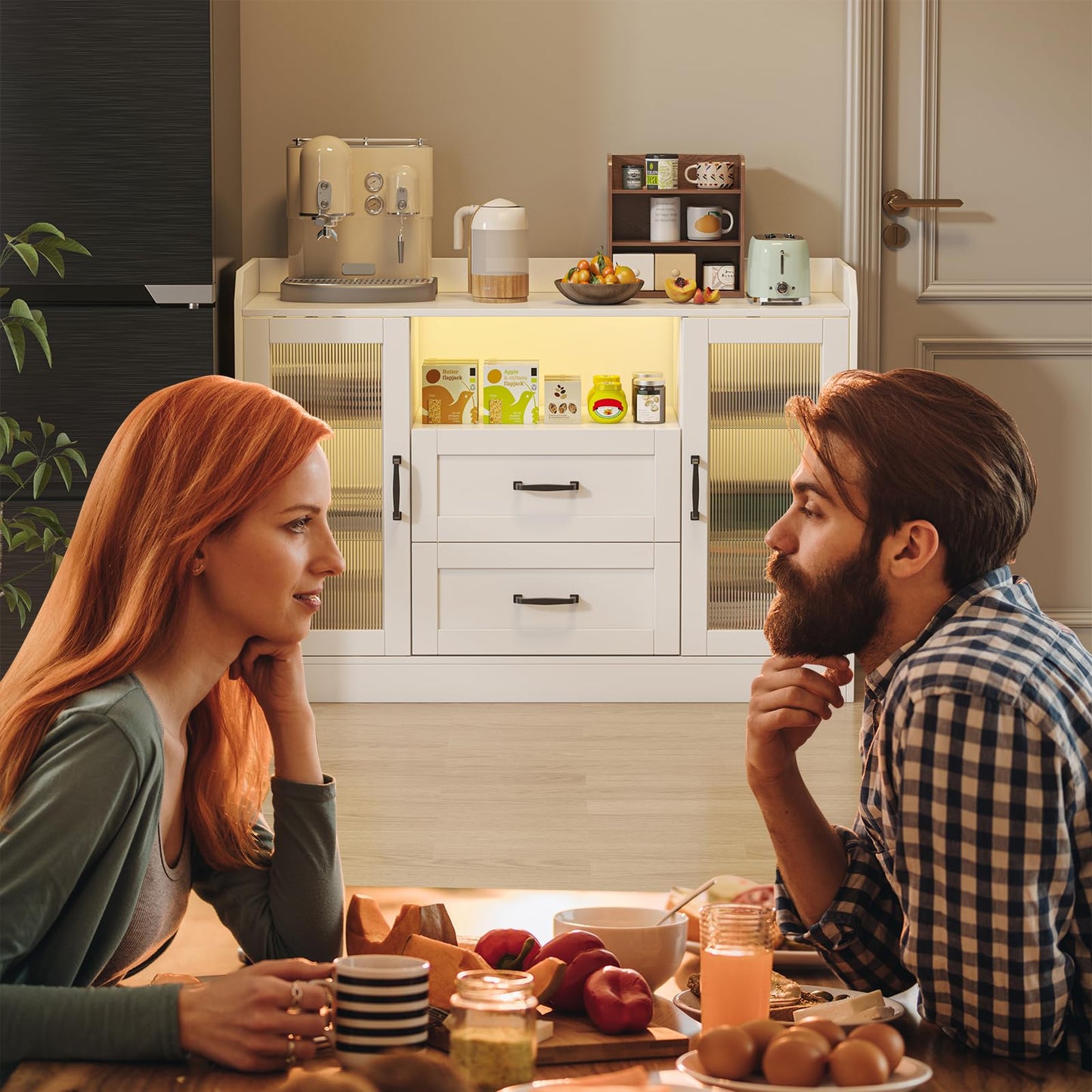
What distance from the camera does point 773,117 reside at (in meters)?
4.67

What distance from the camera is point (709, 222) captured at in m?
4.59

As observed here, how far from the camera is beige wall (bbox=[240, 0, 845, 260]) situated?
462cm

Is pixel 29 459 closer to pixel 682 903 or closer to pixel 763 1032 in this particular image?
pixel 682 903

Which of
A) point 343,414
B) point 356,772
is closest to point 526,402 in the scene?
point 343,414

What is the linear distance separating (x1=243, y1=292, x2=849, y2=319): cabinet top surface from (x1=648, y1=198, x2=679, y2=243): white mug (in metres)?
0.32

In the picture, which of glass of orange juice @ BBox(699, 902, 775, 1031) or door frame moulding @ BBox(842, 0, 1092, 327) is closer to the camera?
glass of orange juice @ BBox(699, 902, 775, 1031)

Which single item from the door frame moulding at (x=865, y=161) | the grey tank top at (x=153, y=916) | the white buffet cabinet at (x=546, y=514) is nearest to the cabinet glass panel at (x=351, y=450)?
the white buffet cabinet at (x=546, y=514)

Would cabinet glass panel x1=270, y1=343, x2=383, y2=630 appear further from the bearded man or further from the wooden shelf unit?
the bearded man

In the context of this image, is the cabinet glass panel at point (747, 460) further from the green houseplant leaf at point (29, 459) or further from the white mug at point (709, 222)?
the green houseplant leaf at point (29, 459)

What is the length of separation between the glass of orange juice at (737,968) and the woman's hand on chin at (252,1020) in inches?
10.8

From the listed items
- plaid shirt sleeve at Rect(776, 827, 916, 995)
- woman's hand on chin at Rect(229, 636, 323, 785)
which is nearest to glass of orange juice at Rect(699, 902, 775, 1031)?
plaid shirt sleeve at Rect(776, 827, 916, 995)

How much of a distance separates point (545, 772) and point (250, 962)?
241 cm

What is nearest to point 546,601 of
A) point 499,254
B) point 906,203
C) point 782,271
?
point 499,254

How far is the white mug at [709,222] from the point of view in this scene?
459cm
